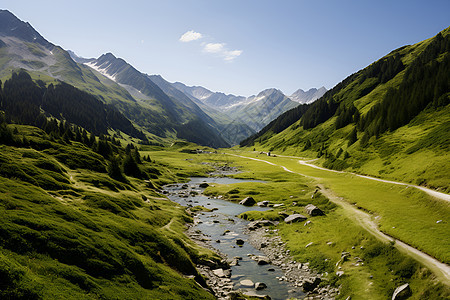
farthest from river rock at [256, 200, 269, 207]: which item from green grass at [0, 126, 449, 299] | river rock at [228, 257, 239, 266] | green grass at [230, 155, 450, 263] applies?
river rock at [228, 257, 239, 266]

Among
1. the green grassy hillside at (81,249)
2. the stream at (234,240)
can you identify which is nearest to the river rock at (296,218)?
Result: the stream at (234,240)

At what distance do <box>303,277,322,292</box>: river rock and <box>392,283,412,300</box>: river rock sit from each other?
901 cm

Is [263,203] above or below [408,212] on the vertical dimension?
below

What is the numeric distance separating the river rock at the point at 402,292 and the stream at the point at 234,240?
396 inches

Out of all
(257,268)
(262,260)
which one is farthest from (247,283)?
(262,260)

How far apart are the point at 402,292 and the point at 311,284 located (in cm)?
1001

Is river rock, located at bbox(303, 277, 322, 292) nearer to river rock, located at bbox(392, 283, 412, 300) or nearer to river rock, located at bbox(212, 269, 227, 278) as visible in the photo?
river rock, located at bbox(392, 283, 412, 300)

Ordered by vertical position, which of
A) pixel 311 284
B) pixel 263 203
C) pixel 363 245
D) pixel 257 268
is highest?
pixel 363 245

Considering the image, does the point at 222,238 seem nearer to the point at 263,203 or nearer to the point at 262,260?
the point at 262,260

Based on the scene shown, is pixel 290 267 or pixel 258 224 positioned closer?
pixel 290 267

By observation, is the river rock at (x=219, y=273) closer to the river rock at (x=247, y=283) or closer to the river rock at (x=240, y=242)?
the river rock at (x=247, y=283)

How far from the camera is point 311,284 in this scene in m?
30.8

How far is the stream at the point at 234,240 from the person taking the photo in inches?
1239

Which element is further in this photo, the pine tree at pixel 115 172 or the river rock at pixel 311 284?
the pine tree at pixel 115 172
